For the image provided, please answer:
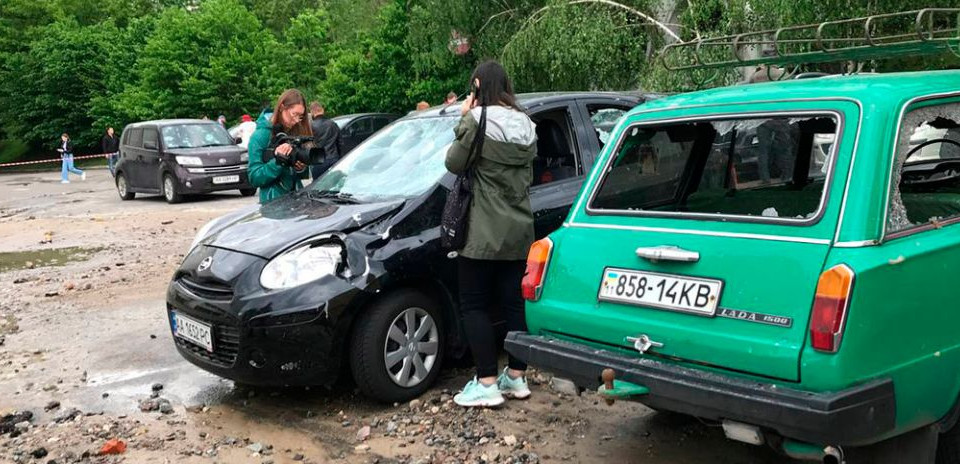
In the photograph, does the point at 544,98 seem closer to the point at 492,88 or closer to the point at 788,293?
the point at 492,88

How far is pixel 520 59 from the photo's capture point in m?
17.0

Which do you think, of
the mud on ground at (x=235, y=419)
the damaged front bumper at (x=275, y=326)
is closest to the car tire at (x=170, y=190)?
the mud on ground at (x=235, y=419)

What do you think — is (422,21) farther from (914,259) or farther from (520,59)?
(914,259)

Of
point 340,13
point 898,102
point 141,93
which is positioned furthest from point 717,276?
point 340,13

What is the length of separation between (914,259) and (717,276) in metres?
0.68

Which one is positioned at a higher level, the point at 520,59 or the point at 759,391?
the point at 520,59

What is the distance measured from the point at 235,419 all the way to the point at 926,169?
4077mm

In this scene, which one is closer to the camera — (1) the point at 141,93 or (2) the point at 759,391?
(2) the point at 759,391

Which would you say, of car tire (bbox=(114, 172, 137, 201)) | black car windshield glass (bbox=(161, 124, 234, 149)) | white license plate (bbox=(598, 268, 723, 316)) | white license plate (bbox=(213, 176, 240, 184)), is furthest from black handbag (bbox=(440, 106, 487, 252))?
car tire (bbox=(114, 172, 137, 201))

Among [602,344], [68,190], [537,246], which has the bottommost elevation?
[68,190]

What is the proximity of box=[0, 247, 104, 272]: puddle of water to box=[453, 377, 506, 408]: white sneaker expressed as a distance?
25.0ft

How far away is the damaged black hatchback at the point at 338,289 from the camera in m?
4.63

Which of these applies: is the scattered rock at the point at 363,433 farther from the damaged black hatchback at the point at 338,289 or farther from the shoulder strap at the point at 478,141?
the shoulder strap at the point at 478,141

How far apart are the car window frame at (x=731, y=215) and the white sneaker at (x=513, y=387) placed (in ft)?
4.61
